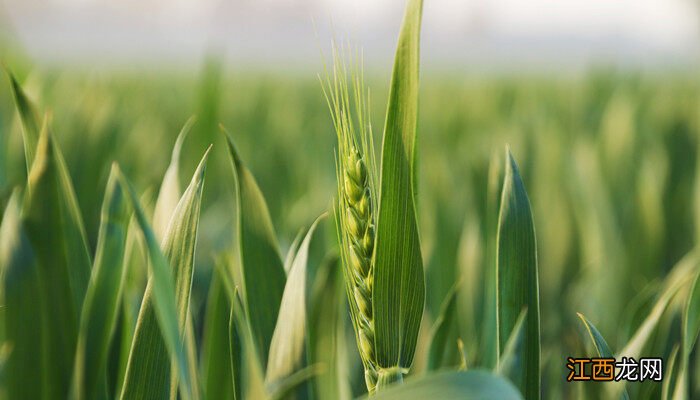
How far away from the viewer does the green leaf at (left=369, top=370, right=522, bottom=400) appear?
0.20 meters

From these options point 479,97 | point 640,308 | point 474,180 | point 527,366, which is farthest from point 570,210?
point 479,97

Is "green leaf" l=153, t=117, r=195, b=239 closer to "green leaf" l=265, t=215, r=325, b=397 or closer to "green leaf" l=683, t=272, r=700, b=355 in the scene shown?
"green leaf" l=265, t=215, r=325, b=397

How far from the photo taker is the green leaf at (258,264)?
31 centimetres

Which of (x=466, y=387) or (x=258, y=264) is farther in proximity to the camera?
(x=258, y=264)

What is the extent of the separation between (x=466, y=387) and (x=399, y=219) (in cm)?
7

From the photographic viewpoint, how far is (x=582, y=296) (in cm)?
78

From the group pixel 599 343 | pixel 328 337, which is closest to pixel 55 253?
pixel 328 337

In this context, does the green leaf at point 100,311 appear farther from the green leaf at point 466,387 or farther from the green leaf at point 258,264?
the green leaf at point 466,387

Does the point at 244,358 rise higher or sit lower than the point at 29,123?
lower

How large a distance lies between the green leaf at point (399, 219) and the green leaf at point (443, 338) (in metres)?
0.13

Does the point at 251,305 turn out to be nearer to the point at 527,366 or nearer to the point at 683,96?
the point at 527,366

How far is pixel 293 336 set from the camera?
0.90ft

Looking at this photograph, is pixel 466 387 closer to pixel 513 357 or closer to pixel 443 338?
pixel 513 357

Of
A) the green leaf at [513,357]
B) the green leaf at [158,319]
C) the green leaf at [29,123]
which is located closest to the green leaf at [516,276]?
the green leaf at [513,357]
